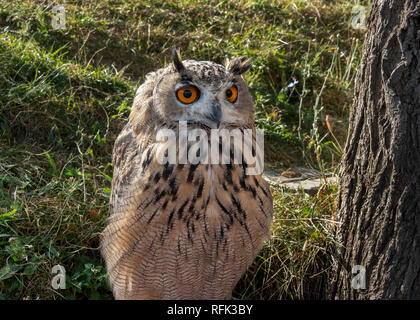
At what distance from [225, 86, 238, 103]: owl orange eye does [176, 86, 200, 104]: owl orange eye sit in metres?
0.14

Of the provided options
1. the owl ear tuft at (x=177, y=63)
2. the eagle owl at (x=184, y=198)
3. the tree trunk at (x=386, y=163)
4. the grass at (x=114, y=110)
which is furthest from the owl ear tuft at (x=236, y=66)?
the grass at (x=114, y=110)

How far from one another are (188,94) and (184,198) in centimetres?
46

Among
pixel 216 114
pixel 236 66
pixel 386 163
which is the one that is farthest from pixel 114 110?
pixel 386 163

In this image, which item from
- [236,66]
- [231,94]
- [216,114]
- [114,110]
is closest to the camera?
[216,114]

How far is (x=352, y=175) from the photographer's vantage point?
2.47 m

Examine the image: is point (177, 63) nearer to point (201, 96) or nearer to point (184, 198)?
point (201, 96)

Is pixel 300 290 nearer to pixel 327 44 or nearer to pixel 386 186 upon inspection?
pixel 386 186

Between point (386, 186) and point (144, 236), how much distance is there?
1.12 metres

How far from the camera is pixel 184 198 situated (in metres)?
2.19

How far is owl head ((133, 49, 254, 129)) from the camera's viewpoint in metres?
2.06

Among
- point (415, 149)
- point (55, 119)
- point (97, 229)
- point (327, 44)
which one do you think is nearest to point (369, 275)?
point (415, 149)

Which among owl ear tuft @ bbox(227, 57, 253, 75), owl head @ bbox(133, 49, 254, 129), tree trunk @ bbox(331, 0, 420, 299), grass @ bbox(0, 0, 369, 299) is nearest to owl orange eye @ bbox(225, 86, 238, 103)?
owl head @ bbox(133, 49, 254, 129)

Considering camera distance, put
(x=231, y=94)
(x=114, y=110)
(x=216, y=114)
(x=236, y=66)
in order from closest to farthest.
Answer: (x=216, y=114), (x=231, y=94), (x=236, y=66), (x=114, y=110)

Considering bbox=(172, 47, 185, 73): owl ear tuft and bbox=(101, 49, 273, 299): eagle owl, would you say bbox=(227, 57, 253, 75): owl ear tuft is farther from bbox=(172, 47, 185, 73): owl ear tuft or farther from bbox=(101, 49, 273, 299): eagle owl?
bbox=(172, 47, 185, 73): owl ear tuft
